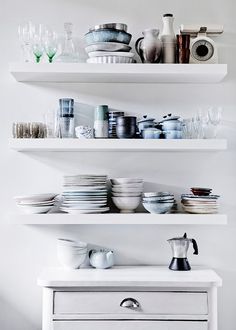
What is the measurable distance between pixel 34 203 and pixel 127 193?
468 mm

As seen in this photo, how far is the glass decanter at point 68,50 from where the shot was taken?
2.69m

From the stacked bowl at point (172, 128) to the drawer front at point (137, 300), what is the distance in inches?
30.1

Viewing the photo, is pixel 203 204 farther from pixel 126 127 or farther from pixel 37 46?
pixel 37 46

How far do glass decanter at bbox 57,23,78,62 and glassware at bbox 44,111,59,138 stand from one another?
0.93ft

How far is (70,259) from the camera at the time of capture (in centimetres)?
266

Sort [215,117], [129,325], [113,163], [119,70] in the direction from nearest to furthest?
1. [129,325]
2. [119,70]
3. [215,117]
4. [113,163]

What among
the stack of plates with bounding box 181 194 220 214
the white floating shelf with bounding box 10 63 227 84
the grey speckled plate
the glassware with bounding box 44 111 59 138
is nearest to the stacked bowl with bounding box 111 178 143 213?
the stack of plates with bounding box 181 194 220 214

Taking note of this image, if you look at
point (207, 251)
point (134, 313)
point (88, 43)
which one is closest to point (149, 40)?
point (88, 43)

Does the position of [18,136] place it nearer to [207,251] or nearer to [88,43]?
[88,43]

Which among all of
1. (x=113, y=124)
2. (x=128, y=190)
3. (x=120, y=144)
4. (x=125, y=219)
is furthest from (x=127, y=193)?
(x=113, y=124)

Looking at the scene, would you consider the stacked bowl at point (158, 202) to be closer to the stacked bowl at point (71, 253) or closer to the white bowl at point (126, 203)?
the white bowl at point (126, 203)

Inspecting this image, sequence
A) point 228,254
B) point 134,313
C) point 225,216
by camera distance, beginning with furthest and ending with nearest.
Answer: point 228,254 → point 225,216 → point 134,313

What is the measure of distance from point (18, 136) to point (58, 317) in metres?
0.89

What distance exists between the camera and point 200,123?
2686 millimetres
